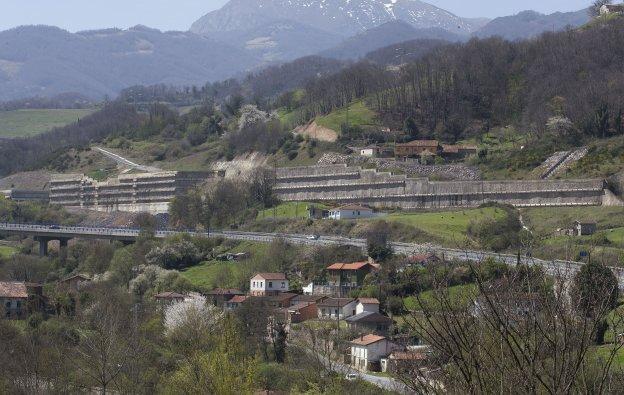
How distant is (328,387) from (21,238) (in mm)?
60678

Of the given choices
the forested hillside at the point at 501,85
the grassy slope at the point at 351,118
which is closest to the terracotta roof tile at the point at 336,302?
the forested hillside at the point at 501,85

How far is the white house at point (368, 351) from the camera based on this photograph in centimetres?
4853

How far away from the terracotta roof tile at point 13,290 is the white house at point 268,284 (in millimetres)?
10150

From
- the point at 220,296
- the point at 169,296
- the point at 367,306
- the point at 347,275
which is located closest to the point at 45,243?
the point at 169,296

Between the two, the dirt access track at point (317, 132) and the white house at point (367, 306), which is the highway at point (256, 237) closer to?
the white house at point (367, 306)

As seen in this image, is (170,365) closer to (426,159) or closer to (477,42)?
(426,159)

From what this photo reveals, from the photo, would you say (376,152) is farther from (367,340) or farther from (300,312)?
(367,340)

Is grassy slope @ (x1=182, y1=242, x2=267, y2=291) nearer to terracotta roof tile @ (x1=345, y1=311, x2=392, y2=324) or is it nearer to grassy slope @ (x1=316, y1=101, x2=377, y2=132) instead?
terracotta roof tile @ (x1=345, y1=311, x2=392, y2=324)

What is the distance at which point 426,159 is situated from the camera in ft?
301

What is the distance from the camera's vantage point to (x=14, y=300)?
2509 inches

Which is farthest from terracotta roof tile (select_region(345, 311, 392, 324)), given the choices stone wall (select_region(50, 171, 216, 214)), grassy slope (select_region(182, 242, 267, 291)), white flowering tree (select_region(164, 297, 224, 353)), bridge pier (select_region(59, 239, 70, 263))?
stone wall (select_region(50, 171, 216, 214))

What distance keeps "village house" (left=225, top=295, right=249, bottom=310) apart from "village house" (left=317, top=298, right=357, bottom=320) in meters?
3.19

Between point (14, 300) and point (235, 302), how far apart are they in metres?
11.1

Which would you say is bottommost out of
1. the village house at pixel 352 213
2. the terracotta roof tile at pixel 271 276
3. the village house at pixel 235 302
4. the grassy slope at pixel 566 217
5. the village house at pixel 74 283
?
the village house at pixel 74 283
